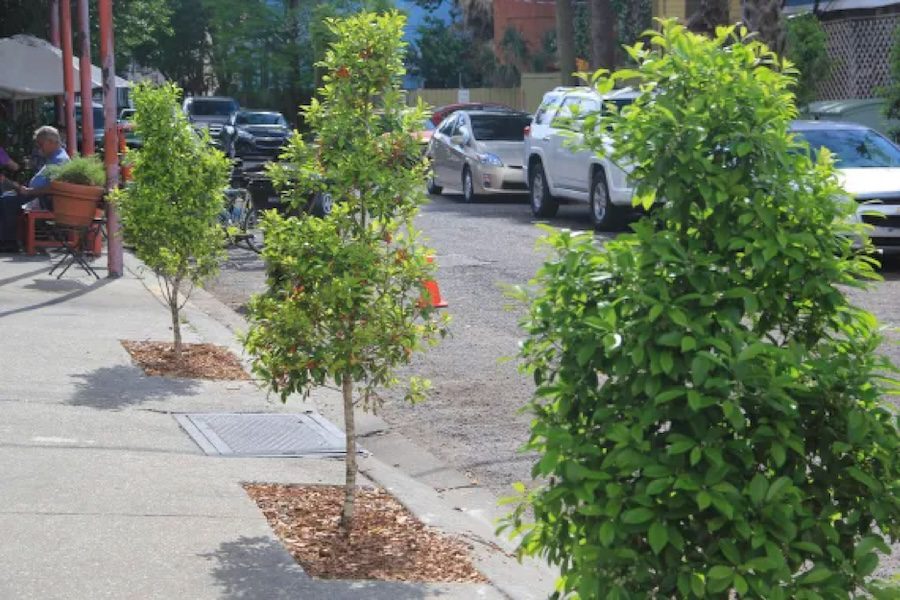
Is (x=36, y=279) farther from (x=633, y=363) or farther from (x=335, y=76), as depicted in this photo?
(x=633, y=363)

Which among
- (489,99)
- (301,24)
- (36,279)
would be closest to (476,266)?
(36,279)

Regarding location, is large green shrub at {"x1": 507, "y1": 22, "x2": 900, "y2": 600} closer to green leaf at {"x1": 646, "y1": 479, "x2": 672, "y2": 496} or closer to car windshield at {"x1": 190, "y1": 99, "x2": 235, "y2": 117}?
green leaf at {"x1": 646, "y1": 479, "x2": 672, "y2": 496}

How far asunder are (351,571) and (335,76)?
7.16 ft

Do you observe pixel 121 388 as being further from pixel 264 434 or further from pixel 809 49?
pixel 809 49

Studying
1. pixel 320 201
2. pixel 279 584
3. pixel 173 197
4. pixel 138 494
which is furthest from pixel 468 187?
pixel 279 584

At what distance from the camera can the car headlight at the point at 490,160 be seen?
25.4m

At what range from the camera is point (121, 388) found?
384 inches

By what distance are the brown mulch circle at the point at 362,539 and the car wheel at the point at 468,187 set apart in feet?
61.9

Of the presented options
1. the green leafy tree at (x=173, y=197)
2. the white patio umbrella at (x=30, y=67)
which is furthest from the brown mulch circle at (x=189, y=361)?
the white patio umbrella at (x=30, y=67)

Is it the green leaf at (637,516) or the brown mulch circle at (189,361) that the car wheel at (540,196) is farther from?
the green leaf at (637,516)

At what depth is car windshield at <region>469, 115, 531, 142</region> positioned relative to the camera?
85.1 ft

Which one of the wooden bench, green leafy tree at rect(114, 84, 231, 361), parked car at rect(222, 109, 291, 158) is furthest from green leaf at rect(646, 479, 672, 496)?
parked car at rect(222, 109, 291, 158)

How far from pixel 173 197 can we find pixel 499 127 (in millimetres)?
15870

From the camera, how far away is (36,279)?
1467 cm
